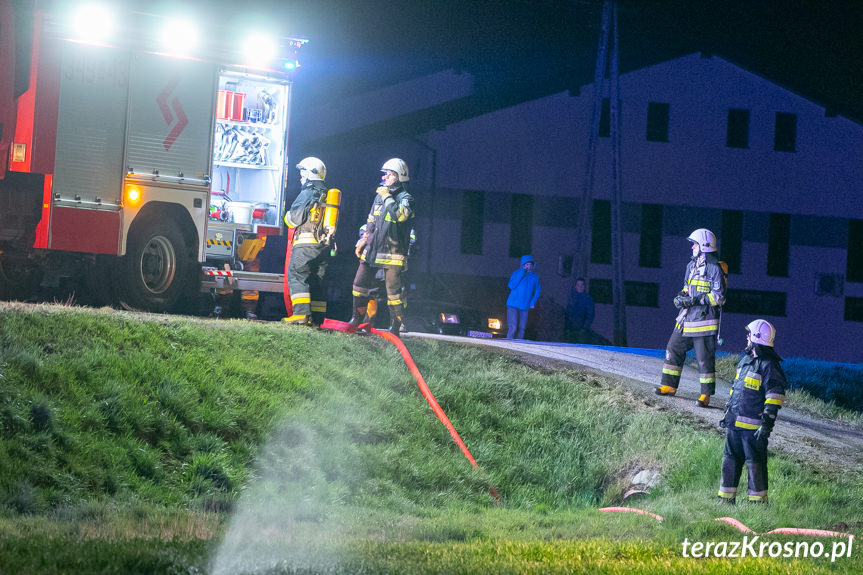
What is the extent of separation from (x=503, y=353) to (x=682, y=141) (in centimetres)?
1846

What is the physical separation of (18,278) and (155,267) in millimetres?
1487

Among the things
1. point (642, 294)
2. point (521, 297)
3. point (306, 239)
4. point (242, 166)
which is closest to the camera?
point (306, 239)

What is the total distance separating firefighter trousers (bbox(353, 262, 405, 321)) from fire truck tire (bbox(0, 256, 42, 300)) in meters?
3.60

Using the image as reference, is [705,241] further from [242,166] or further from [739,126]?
[739,126]

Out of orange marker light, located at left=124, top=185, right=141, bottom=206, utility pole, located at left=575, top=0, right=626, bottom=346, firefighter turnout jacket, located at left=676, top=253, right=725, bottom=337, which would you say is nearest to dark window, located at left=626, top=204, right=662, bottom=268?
utility pole, located at left=575, top=0, right=626, bottom=346

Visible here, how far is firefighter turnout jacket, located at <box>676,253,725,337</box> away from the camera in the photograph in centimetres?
1088

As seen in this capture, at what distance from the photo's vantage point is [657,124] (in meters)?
29.5

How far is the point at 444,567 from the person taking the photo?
5641mm

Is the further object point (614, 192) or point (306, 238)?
point (614, 192)

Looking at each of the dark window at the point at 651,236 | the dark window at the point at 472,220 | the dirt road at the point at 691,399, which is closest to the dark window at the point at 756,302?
the dark window at the point at 651,236

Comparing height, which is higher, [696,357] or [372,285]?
[372,285]

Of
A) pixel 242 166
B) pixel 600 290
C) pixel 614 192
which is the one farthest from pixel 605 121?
pixel 242 166

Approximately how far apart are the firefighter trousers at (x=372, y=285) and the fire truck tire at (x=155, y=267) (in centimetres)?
215

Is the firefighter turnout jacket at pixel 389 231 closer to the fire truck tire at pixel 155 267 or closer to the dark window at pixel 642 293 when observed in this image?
the fire truck tire at pixel 155 267
